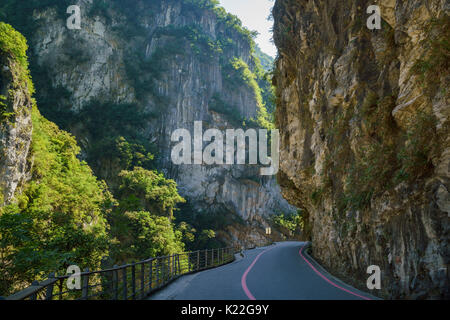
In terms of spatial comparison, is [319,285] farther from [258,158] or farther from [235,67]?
[235,67]

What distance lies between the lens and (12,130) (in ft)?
68.8

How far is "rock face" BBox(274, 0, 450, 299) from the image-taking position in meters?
6.45

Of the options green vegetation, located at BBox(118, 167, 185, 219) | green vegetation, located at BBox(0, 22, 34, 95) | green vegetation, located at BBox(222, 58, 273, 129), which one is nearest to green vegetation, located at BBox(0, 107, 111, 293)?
green vegetation, located at BBox(118, 167, 185, 219)

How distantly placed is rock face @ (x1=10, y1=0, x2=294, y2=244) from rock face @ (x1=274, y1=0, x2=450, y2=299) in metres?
34.8

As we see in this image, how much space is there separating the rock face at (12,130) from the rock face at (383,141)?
2150 cm

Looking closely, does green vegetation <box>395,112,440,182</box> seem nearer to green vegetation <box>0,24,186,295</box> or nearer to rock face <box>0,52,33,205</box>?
green vegetation <box>0,24,186,295</box>

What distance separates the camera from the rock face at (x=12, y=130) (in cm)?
2011

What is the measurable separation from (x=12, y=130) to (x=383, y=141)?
24.3 m

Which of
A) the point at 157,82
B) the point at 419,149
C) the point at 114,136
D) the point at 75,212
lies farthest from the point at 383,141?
the point at 157,82

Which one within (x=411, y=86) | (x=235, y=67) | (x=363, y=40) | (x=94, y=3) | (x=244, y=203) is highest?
(x=94, y=3)

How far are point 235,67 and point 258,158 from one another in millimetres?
23299

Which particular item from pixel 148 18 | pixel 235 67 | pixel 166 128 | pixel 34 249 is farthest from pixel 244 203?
pixel 148 18

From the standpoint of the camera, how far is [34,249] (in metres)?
15.8

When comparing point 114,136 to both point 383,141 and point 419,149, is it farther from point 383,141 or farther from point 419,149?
point 419,149
